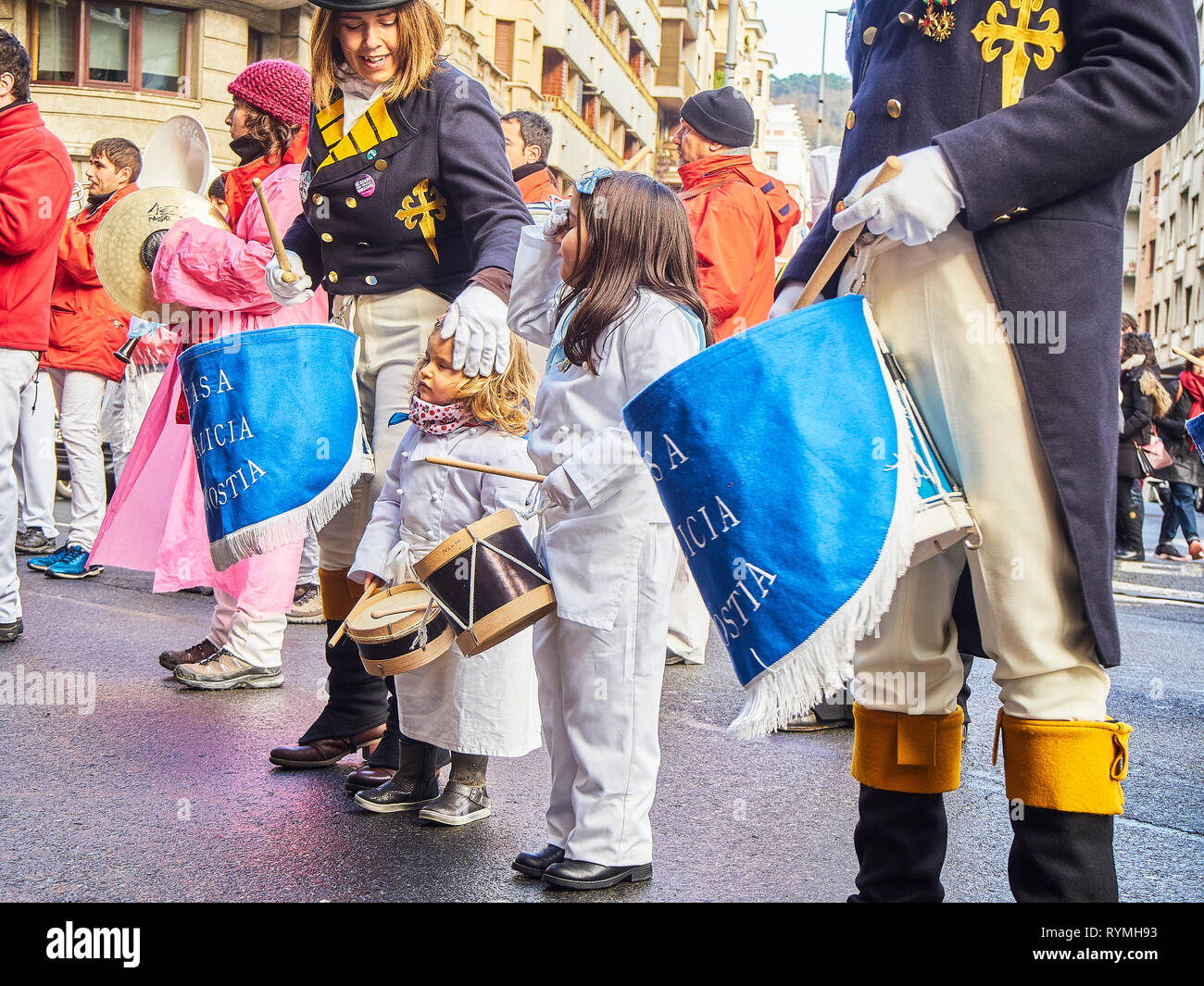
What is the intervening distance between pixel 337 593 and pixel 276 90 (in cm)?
234

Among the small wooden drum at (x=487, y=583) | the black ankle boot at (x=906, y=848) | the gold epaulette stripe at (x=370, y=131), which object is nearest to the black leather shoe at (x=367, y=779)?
the small wooden drum at (x=487, y=583)

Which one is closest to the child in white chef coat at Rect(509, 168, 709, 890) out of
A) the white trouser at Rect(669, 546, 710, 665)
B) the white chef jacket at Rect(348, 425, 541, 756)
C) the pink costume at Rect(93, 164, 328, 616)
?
the white chef jacket at Rect(348, 425, 541, 756)

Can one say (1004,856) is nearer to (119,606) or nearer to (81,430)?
Result: (119,606)

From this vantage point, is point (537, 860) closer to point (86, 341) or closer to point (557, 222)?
point (557, 222)

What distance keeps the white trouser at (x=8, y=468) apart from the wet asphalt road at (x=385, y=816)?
0.25m

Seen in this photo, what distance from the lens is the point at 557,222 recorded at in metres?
3.26

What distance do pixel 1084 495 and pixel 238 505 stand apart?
2096 mm

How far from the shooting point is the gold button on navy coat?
6.82 feet

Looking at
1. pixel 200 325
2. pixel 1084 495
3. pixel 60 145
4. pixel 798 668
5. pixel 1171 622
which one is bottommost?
pixel 1171 622

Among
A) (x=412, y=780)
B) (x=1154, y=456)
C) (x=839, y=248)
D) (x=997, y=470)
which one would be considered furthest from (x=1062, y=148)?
(x=1154, y=456)

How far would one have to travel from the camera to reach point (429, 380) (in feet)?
11.5

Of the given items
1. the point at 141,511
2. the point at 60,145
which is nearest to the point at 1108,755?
the point at 141,511

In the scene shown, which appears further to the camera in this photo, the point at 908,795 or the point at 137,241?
the point at 137,241

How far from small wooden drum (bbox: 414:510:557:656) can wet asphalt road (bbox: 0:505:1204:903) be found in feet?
1.93
